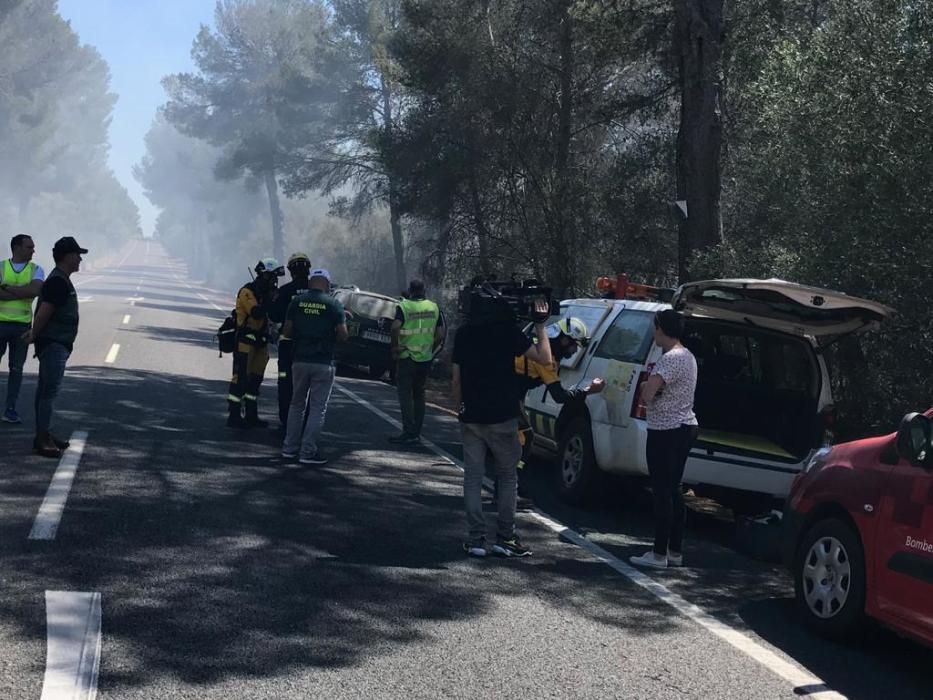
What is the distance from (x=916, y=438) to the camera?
6.38 metres

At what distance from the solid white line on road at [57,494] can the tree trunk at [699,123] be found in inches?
345

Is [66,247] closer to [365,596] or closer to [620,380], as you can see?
[620,380]

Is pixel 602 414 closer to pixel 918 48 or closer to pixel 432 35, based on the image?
pixel 918 48

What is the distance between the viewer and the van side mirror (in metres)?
6.36

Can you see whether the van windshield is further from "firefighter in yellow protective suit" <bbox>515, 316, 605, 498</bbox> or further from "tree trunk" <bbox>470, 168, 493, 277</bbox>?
"firefighter in yellow protective suit" <bbox>515, 316, 605, 498</bbox>

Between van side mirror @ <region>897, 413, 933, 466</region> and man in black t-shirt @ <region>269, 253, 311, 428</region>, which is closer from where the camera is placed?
van side mirror @ <region>897, 413, 933, 466</region>

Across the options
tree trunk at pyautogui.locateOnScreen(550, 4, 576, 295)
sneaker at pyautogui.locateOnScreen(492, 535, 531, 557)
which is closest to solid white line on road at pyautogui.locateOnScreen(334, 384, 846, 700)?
sneaker at pyautogui.locateOnScreen(492, 535, 531, 557)

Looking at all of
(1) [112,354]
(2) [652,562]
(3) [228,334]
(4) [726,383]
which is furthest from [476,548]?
(1) [112,354]

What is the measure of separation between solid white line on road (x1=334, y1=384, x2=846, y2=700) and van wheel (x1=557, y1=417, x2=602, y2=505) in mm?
451

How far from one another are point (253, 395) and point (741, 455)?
600cm

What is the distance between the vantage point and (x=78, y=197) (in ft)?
452

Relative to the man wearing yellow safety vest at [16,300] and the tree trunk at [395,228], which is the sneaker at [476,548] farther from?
the tree trunk at [395,228]

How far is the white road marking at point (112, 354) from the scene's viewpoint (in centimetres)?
2219

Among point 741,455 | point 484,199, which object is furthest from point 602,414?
point 484,199
